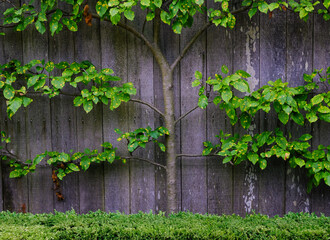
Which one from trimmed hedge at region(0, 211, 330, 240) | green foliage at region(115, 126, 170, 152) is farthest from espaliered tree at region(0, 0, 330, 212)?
trimmed hedge at region(0, 211, 330, 240)

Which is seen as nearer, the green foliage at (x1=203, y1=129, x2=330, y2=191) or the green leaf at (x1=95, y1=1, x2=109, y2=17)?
the green leaf at (x1=95, y1=1, x2=109, y2=17)

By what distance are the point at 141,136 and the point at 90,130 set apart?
43cm

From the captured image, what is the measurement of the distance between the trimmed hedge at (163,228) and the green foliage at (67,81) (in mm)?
646

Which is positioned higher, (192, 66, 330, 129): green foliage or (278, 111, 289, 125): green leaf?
(192, 66, 330, 129): green foliage

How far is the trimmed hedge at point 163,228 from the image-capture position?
1.53m

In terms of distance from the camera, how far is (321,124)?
215 centimetres

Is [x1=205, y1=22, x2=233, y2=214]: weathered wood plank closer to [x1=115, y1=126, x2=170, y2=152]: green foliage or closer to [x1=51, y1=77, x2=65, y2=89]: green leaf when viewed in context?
[x1=115, y1=126, x2=170, y2=152]: green foliage

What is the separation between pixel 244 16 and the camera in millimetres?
2129

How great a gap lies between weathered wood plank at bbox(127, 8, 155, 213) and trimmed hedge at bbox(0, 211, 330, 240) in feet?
1.56

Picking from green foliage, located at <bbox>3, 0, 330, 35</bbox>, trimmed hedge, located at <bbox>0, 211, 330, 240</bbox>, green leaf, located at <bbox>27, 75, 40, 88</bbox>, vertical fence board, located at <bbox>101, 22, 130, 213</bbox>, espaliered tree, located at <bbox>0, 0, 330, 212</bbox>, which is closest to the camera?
trimmed hedge, located at <bbox>0, 211, 330, 240</bbox>

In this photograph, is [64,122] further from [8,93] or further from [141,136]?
[141,136]

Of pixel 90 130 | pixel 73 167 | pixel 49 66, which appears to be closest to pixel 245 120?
pixel 90 130

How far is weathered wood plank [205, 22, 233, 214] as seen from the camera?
215cm

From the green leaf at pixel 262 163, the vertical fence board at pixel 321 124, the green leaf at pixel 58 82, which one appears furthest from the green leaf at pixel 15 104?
the vertical fence board at pixel 321 124
